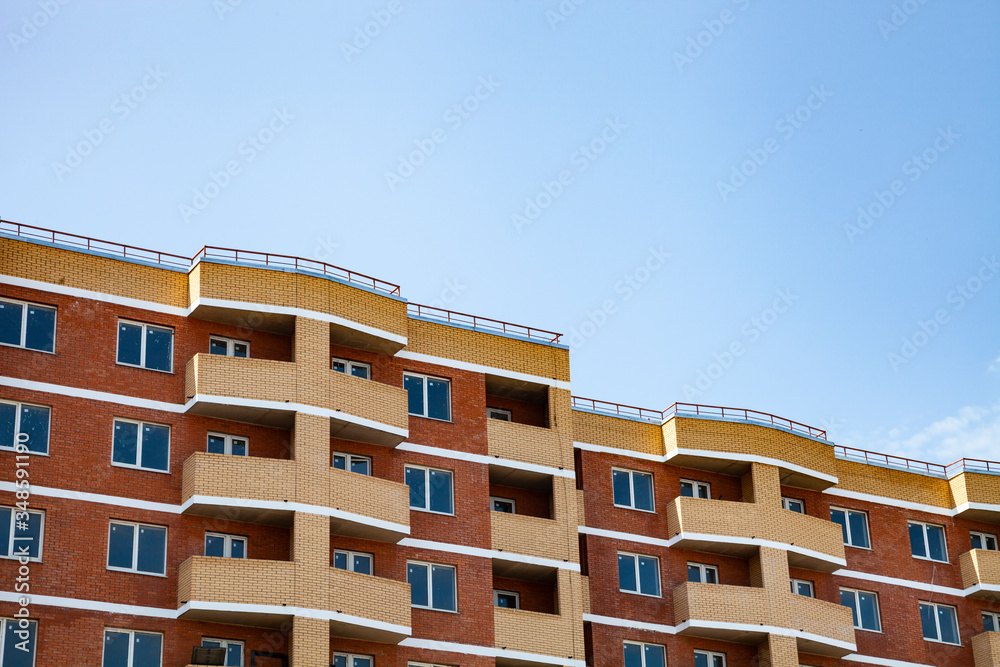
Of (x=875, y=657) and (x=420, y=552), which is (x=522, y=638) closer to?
(x=420, y=552)

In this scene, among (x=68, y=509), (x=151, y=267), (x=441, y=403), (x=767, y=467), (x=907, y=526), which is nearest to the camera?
(x=68, y=509)

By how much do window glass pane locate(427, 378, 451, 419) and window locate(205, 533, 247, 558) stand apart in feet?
29.9

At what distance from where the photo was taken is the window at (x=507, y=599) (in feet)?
189

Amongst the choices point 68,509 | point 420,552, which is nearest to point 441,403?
point 420,552

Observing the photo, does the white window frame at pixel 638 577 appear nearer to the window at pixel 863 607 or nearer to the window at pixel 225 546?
the window at pixel 863 607

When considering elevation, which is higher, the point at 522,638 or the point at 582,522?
the point at 582,522

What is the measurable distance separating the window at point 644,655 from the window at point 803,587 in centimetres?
706

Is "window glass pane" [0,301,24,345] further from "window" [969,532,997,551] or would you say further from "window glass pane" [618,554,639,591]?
"window" [969,532,997,551]

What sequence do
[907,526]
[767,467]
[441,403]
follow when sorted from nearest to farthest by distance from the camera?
[441,403] < [767,467] < [907,526]

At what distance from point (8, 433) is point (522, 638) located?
18917 mm

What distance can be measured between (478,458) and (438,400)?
2.66m

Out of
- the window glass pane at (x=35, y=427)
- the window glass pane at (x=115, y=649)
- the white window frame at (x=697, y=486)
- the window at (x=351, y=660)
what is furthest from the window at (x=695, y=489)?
the window glass pane at (x=35, y=427)

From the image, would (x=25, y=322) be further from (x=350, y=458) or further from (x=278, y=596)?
(x=278, y=596)

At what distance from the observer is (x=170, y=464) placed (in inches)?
2013
